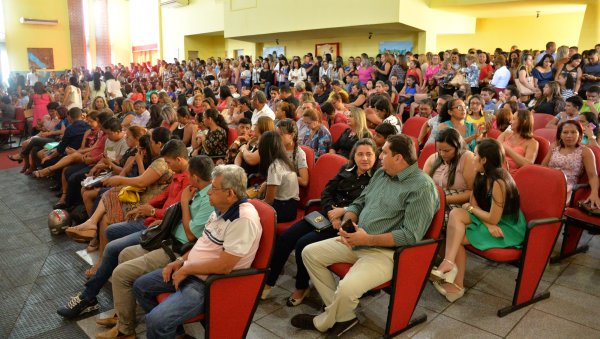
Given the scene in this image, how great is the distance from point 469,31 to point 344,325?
40.7ft

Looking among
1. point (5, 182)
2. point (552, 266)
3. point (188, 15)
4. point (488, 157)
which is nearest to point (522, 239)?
point (488, 157)

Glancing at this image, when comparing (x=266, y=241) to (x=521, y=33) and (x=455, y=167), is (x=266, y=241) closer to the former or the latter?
(x=455, y=167)

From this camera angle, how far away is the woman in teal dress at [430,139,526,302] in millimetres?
2807

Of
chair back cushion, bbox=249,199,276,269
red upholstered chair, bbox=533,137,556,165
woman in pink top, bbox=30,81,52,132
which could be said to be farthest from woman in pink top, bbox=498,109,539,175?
A: woman in pink top, bbox=30,81,52,132

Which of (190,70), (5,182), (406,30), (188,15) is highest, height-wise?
(188,15)

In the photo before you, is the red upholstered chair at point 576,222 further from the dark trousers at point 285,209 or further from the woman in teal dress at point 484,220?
the dark trousers at point 285,209

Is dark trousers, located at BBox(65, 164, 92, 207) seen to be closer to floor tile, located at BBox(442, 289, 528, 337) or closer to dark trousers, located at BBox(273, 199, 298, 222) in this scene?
dark trousers, located at BBox(273, 199, 298, 222)

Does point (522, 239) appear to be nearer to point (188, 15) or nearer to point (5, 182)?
point (5, 182)

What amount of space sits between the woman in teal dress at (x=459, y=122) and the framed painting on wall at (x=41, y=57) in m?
19.4

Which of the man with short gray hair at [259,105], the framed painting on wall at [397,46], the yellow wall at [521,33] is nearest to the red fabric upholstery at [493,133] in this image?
the man with short gray hair at [259,105]

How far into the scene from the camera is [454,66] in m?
8.72

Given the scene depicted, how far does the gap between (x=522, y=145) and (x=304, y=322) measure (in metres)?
2.59

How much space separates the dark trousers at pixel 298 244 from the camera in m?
2.96

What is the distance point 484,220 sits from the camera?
113 inches
